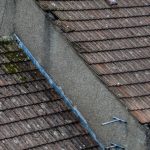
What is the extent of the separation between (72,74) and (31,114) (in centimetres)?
126

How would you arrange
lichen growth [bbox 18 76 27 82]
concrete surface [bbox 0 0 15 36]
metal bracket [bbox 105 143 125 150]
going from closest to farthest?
1. metal bracket [bbox 105 143 125 150]
2. lichen growth [bbox 18 76 27 82]
3. concrete surface [bbox 0 0 15 36]

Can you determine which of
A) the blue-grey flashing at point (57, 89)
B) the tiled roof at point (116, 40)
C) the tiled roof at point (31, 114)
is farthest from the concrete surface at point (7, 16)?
the tiled roof at point (116, 40)

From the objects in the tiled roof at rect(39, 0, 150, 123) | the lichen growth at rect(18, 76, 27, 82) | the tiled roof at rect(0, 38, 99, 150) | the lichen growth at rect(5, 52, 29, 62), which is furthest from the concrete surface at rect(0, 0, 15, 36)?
the lichen growth at rect(18, 76, 27, 82)

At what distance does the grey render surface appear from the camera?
35.3 feet

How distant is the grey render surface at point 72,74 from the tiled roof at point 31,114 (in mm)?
312

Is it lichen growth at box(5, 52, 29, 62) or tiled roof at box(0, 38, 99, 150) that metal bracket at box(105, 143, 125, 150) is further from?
lichen growth at box(5, 52, 29, 62)

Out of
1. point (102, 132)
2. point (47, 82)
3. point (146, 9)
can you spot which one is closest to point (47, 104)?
point (47, 82)

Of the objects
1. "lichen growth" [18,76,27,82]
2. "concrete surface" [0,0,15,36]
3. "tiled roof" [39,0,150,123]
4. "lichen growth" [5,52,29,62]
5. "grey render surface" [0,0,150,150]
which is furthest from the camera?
"concrete surface" [0,0,15,36]

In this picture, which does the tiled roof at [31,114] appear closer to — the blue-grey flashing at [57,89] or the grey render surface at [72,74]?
the blue-grey flashing at [57,89]

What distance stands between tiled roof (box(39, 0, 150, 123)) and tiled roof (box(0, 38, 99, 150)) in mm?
1358

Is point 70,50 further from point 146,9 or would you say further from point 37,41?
point 146,9

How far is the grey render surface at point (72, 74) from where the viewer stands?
10773 mm

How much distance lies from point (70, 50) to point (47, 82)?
1223 millimetres

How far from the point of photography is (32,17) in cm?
1242
